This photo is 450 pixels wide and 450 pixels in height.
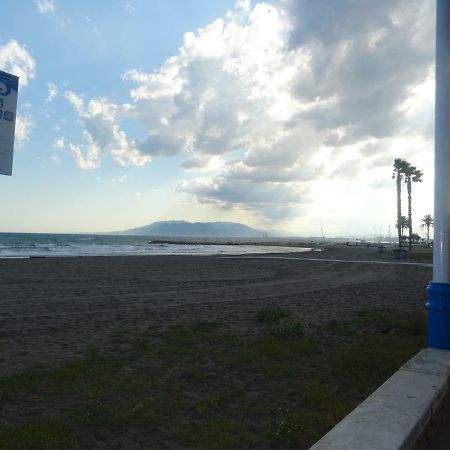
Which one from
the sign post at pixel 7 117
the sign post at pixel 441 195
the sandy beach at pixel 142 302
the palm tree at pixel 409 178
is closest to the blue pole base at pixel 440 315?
the sign post at pixel 441 195

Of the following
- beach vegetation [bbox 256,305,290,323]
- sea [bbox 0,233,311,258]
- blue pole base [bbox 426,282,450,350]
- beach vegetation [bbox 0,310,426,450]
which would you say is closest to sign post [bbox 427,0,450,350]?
blue pole base [bbox 426,282,450,350]

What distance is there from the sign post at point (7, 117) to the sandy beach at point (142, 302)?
3.56 meters

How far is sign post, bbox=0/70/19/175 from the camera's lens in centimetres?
377

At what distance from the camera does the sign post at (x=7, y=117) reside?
377 cm

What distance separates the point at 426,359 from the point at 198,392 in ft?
9.78

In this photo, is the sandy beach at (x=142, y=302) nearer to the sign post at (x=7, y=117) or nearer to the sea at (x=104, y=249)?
the sign post at (x=7, y=117)

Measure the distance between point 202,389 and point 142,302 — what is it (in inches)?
304

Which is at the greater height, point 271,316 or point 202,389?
point 271,316

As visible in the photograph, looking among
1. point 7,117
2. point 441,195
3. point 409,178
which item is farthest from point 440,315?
point 409,178

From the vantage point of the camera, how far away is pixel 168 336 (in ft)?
26.4

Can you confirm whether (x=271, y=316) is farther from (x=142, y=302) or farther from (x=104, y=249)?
(x=104, y=249)

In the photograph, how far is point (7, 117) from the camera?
3844 millimetres

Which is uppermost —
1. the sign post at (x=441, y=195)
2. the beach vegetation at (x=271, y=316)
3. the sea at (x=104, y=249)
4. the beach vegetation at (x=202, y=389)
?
the sign post at (x=441, y=195)

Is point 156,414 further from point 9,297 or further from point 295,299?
point 9,297
